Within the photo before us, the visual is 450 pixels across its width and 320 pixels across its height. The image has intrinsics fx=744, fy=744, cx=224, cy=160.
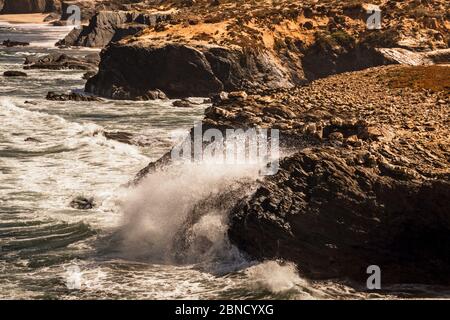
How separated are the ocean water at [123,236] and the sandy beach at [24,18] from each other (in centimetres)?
12918

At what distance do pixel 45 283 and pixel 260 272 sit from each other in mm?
6442

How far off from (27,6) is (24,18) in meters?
10.6

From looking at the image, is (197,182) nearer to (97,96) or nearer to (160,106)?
(160,106)

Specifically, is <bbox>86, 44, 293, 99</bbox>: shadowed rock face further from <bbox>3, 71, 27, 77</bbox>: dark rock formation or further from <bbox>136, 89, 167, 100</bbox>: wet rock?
<bbox>3, 71, 27, 77</bbox>: dark rock formation

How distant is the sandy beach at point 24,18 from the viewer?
536ft

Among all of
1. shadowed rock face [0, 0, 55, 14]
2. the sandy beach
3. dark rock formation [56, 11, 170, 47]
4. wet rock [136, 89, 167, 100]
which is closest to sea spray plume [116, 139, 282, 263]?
wet rock [136, 89, 167, 100]

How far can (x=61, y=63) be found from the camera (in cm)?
8388

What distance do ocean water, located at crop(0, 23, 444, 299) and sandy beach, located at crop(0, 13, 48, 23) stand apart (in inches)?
5086

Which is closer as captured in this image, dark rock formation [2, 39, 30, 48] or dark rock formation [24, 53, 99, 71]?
dark rock formation [24, 53, 99, 71]

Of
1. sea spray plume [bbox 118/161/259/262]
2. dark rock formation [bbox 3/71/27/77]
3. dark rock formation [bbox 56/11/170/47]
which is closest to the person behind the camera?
sea spray plume [bbox 118/161/259/262]

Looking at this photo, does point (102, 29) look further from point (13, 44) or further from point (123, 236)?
point (123, 236)

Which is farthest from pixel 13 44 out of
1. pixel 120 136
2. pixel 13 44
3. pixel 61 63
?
pixel 120 136

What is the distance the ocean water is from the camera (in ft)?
70.3

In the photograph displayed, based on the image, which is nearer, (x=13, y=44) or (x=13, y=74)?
(x=13, y=74)
